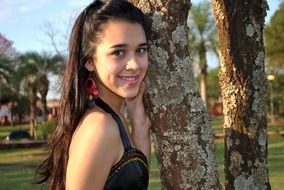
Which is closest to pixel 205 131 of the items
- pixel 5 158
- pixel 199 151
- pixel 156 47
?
pixel 199 151

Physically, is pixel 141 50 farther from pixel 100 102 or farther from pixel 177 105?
pixel 177 105

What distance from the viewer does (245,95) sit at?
2.80 m

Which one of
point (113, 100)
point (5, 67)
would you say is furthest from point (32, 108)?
point (113, 100)

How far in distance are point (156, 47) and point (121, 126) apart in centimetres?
52

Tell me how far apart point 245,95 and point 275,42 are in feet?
118

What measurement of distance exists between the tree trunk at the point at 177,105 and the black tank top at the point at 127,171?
0.35 meters

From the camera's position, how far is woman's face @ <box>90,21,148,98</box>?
79.0 inches

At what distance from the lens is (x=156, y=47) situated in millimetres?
2352

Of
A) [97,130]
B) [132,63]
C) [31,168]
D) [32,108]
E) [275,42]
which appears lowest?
[31,168]

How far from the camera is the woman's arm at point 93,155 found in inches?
72.6

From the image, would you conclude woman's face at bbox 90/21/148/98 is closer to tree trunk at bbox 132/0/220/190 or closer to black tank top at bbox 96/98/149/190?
black tank top at bbox 96/98/149/190

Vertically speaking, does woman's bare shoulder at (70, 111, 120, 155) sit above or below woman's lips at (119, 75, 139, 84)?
below

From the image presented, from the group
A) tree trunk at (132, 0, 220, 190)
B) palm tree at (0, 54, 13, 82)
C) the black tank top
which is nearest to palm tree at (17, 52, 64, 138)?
palm tree at (0, 54, 13, 82)

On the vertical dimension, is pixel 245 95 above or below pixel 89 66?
below
